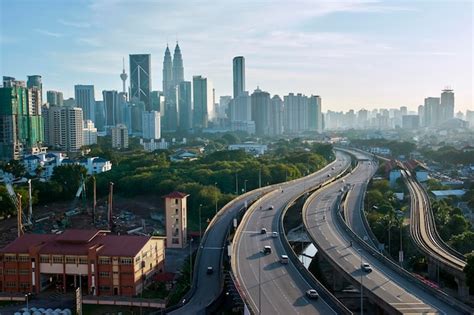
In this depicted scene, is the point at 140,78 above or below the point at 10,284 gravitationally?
above

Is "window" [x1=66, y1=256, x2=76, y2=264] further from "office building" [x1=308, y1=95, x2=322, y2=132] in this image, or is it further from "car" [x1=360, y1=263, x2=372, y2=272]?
"office building" [x1=308, y1=95, x2=322, y2=132]

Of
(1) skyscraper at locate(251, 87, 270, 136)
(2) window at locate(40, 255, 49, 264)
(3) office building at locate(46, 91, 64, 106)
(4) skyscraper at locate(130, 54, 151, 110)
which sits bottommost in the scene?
(2) window at locate(40, 255, 49, 264)

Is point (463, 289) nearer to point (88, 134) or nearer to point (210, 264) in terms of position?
point (210, 264)

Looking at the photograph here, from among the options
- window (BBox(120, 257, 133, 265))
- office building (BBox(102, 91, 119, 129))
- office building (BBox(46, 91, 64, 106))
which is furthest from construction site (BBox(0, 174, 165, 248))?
office building (BBox(102, 91, 119, 129))

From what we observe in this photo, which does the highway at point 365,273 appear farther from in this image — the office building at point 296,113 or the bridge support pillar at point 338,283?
the office building at point 296,113

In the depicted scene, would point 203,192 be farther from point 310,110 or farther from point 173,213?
point 310,110

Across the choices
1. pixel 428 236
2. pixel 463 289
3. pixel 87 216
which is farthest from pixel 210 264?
pixel 87 216

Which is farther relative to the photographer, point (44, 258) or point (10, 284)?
point (10, 284)
